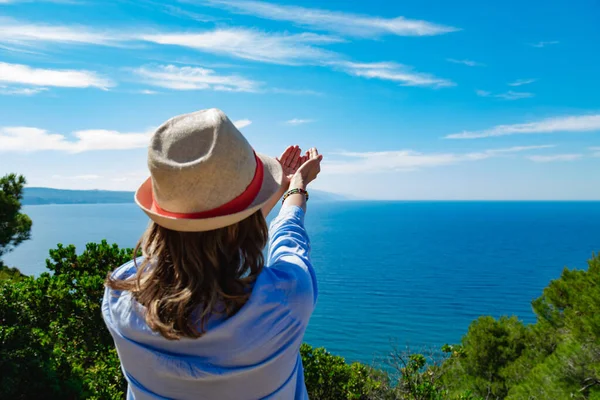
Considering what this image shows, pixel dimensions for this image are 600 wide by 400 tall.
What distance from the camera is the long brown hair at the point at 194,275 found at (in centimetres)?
86

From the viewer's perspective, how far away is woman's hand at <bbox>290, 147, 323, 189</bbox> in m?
1.29

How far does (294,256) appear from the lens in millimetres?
994

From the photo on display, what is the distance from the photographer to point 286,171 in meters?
1.45

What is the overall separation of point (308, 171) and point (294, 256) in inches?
16.1

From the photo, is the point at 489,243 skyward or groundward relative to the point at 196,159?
groundward

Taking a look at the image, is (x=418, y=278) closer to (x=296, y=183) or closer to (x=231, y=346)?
(x=296, y=183)

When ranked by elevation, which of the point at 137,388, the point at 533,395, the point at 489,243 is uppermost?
the point at 137,388

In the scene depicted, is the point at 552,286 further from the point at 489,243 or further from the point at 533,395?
the point at 489,243

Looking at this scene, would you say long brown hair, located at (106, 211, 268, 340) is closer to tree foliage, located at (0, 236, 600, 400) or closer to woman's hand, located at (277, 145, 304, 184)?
woman's hand, located at (277, 145, 304, 184)

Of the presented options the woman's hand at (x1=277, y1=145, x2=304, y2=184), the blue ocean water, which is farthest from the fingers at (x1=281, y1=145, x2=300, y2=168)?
the blue ocean water

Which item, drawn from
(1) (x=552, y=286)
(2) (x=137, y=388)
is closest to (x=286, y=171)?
(2) (x=137, y=388)

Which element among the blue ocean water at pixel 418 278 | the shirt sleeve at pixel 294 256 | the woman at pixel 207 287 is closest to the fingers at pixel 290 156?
the shirt sleeve at pixel 294 256

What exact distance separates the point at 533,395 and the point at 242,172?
890 centimetres

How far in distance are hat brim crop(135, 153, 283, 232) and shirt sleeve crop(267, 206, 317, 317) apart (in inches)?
5.6
